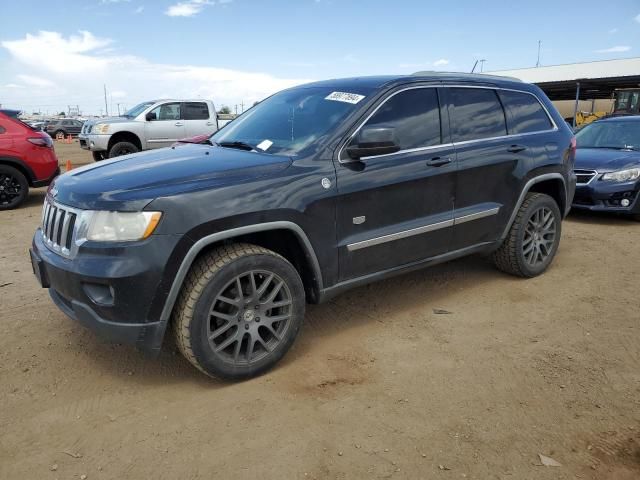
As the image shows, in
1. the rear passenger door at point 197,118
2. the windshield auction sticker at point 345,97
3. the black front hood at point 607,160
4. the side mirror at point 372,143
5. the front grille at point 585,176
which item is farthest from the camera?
the rear passenger door at point 197,118

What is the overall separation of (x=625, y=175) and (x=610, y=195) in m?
0.32

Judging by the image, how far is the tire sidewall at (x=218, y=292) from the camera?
111 inches

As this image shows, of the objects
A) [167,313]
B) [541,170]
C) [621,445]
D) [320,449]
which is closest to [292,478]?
[320,449]

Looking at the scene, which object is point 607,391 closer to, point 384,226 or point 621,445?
point 621,445

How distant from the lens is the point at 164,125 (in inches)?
528

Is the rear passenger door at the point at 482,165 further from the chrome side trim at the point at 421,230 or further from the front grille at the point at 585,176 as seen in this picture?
the front grille at the point at 585,176

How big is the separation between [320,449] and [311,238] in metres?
1.25

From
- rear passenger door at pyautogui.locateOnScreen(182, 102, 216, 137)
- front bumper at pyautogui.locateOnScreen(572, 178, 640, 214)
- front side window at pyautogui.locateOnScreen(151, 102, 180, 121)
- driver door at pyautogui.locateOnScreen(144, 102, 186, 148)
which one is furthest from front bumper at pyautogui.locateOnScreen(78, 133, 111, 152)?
front bumper at pyautogui.locateOnScreen(572, 178, 640, 214)

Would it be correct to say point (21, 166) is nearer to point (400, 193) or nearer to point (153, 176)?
point (153, 176)

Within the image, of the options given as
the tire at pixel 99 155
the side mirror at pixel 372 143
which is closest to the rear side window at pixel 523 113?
the side mirror at pixel 372 143

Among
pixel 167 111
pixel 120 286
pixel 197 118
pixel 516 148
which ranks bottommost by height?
pixel 120 286

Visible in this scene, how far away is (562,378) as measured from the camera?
3080mm

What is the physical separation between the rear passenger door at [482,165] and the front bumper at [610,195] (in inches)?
129

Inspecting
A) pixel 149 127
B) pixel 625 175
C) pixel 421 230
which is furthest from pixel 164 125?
pixel 421 230
